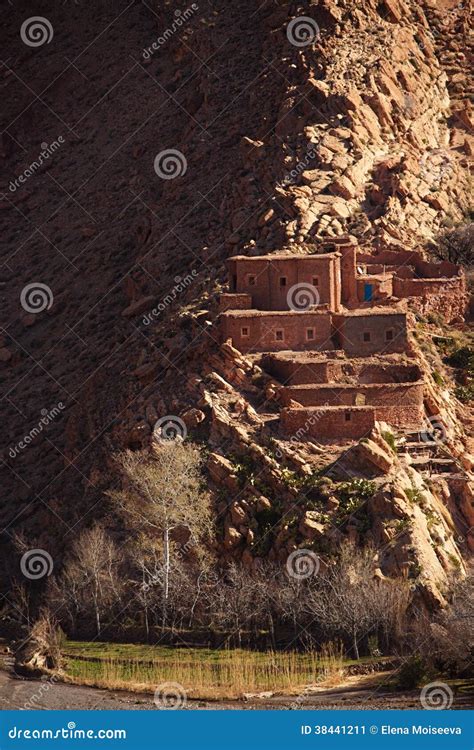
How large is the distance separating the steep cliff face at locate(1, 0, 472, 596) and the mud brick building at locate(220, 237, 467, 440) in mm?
1207

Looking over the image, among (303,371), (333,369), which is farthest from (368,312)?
(303,371)

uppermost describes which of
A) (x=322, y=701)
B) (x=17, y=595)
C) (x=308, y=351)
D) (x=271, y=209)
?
(x=271, y=209)

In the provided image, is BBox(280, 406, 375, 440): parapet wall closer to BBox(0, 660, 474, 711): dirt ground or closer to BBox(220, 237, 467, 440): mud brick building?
BBox(220, 237, 467, 440): mud brick building

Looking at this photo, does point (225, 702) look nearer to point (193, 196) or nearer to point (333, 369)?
point (333, 369)

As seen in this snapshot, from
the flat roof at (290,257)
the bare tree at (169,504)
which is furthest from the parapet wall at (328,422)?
the flat roof at (290,257)

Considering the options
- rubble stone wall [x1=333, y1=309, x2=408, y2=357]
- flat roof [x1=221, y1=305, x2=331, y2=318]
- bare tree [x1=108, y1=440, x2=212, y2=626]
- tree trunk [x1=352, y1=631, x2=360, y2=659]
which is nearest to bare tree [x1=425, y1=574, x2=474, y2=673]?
tree trunk [x1=352, y1=631, x2=360, y2=659]

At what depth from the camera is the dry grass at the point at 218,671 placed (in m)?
76.0

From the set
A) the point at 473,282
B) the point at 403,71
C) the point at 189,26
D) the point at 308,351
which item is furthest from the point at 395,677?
the point at 189,26

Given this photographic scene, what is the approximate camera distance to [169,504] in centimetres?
8288

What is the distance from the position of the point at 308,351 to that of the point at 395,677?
52.5ft

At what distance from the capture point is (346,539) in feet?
264

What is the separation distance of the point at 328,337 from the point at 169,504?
9.57 m

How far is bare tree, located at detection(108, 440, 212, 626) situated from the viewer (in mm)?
82500

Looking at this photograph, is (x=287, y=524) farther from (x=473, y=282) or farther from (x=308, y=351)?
(x=473, y=282)
